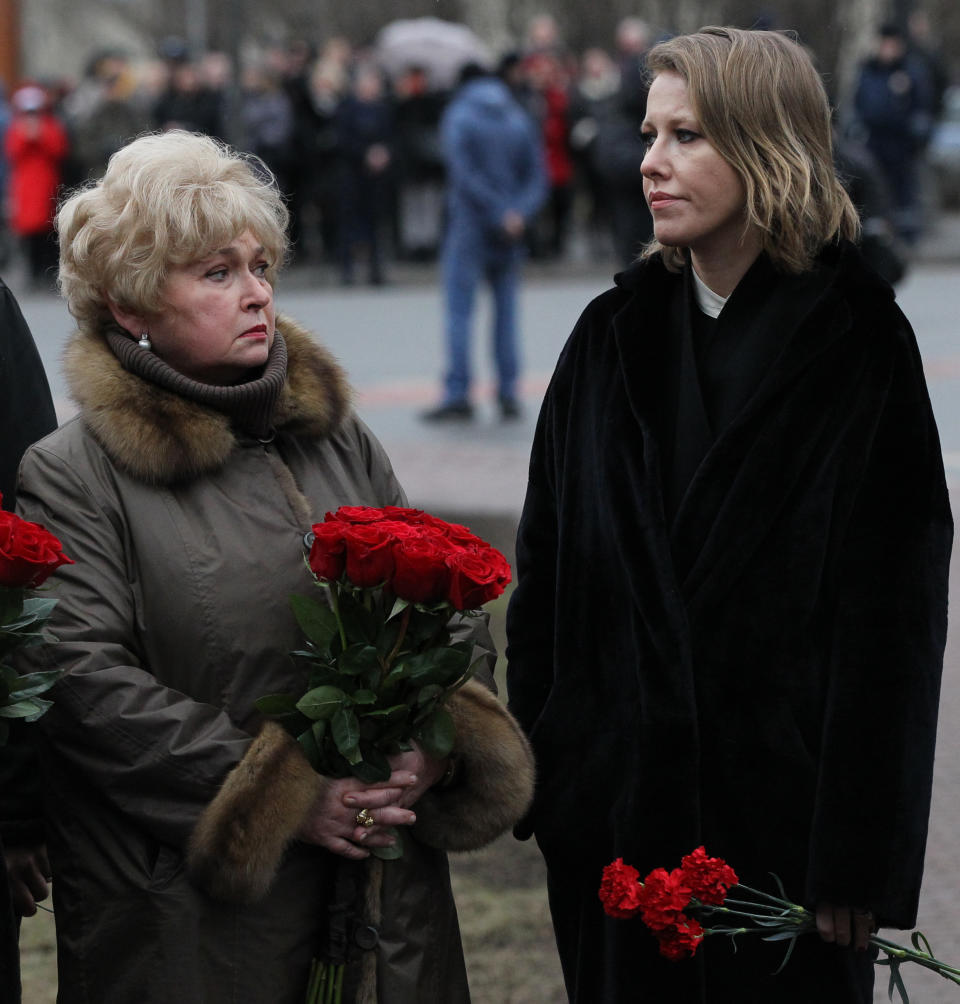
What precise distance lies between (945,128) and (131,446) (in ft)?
73.1

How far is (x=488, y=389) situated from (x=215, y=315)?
366 inches

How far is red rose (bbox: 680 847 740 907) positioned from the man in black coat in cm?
112

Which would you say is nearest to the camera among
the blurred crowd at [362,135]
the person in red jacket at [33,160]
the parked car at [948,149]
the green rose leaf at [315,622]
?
the green rose leaf at [315,622]

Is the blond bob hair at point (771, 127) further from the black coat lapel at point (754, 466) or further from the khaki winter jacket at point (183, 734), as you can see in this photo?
the khaki winter jacket at point (183, 734)

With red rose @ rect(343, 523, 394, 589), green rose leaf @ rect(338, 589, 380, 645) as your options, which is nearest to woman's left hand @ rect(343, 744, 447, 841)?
green rose leaf @ rect(338, 589, 380, 645)

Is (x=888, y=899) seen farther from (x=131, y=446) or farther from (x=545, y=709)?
(x=131, y=446)

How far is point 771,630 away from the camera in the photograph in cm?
279

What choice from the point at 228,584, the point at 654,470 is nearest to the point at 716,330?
the point at 654,470

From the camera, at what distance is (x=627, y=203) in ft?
40.2

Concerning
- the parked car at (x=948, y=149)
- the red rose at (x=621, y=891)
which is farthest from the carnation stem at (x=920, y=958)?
the parked car at (x=948, y=149)

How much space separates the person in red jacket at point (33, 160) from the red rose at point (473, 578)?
51.2 ft

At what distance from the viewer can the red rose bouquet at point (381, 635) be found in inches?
103

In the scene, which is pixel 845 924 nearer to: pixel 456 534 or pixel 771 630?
pixel 771 630

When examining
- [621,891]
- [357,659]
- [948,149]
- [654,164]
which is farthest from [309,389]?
[948,149]
